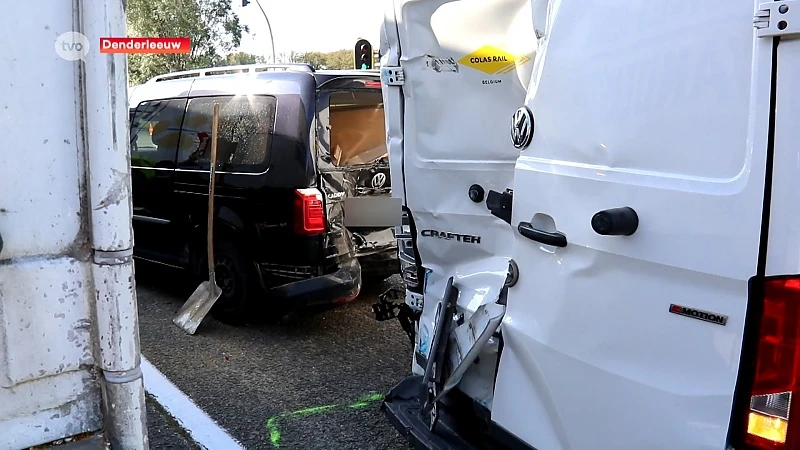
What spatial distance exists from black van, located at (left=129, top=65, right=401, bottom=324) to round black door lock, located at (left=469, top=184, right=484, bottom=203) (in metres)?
1.58

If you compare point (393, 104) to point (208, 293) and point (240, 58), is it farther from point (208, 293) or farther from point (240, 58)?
point (240, 58)

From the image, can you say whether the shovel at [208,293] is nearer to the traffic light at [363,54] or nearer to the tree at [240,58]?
the traffic light at [363,54]

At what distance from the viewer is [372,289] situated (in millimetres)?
6004

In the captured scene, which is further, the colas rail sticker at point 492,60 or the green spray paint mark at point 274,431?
the green spray paint mark at point 274,431

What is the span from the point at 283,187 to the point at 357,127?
935mm

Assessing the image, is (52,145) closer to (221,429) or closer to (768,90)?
(768,90)

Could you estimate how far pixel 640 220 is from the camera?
69.2 inches

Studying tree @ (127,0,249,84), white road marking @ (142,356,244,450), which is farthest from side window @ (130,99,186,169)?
tree @ (127,0,249,84)

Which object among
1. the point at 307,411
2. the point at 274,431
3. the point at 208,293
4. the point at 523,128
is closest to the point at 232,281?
the point at 208,293

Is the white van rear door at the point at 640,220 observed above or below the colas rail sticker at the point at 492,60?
below

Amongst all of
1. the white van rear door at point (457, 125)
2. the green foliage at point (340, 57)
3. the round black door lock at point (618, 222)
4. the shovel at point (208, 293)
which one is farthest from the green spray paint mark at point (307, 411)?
the green foliage at point (340, 57)

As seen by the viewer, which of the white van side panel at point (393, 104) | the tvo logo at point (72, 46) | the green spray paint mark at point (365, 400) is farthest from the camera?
the green spray paint mark at point (365, 400)

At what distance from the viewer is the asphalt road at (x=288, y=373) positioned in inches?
143

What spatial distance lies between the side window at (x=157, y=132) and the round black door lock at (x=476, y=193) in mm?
3397
